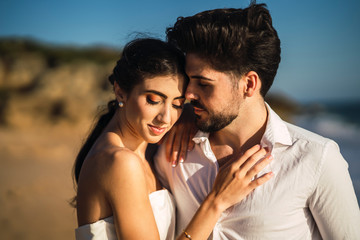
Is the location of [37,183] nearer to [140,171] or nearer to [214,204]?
[140,171]

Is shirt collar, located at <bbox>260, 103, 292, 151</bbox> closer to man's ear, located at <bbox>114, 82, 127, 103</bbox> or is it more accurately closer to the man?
the man

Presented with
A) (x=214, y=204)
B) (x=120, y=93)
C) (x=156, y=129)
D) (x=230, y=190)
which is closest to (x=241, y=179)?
(x=230, y=190)

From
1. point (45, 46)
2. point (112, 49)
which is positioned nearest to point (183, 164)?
point (45, 46)

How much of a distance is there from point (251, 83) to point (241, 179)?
2.70 ft

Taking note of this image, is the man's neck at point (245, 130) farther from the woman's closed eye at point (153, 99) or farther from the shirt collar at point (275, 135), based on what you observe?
the woman's closed eye at point (153, 99)

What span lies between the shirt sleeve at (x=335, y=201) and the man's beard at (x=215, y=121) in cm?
78

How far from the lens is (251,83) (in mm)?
2836

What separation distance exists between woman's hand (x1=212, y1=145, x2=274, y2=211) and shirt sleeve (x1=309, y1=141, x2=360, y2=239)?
37cm

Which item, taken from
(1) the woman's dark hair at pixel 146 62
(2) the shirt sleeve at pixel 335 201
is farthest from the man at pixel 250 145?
(1) the woman's dark hair at pixel 146 62

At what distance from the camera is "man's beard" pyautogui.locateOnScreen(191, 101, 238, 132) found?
9.21 feet

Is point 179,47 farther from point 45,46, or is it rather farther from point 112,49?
point 112,49

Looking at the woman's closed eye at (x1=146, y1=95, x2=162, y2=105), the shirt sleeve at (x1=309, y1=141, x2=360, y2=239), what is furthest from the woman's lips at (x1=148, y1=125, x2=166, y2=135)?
the shirt sleeve at (x1=309, y1=141, x2=360, y2=239)

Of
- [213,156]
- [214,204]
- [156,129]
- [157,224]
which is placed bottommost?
[157,224]

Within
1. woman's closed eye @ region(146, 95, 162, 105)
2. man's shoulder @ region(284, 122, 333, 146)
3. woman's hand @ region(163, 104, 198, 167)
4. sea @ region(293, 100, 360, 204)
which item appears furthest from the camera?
sea @ region(293, 100, 360, 204)
